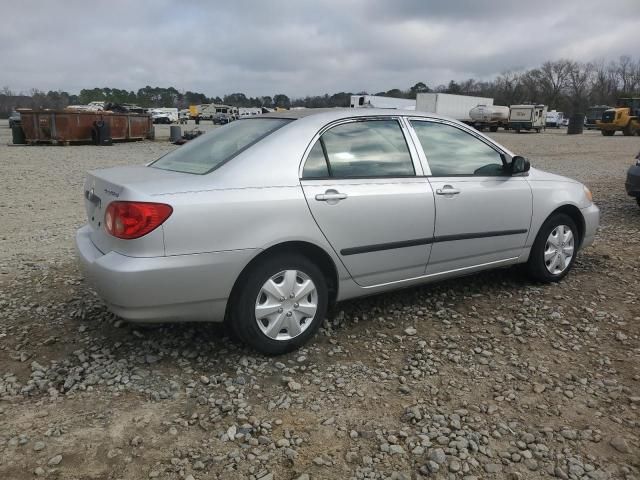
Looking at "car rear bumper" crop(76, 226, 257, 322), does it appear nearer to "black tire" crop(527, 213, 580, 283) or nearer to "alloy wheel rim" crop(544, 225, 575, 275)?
"black tire" crop(527, 213, 580, 283)

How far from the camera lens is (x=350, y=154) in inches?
145

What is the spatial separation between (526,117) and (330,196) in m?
48.9

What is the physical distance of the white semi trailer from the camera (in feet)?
161

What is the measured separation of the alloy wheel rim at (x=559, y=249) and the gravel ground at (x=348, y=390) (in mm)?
169

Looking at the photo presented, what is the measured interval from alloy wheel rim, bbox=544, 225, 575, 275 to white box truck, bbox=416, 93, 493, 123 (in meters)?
41.7

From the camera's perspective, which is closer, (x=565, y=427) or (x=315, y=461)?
(x=315, y=461)

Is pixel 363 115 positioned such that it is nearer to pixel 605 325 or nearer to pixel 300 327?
pixel 300 327

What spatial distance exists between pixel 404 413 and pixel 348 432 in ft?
1.17

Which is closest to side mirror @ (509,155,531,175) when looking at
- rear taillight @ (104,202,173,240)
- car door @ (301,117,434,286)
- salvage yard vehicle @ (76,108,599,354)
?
salvage yard vehicle @ (76,108,599,354)

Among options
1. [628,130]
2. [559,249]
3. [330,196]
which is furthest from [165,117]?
[330,196]

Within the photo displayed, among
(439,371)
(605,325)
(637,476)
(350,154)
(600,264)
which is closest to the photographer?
(637,476)

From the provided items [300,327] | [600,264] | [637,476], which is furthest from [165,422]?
[600,264]

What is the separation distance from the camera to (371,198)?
11.8ft

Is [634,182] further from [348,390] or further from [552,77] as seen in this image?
[552,77]
